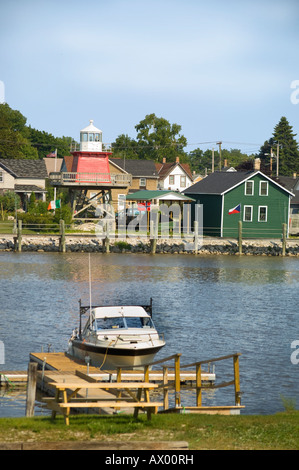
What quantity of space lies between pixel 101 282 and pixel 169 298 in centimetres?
740

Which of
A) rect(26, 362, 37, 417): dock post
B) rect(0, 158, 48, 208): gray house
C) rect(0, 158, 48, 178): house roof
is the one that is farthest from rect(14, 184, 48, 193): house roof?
rect(26, 362, 37, 417): dock post

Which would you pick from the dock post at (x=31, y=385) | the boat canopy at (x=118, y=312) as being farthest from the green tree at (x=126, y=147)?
the dock post at (x=31, y=385)

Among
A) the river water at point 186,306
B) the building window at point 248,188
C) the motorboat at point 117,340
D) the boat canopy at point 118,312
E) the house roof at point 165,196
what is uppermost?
the building window at point 248,188

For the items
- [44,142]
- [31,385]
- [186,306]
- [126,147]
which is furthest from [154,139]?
[31,385]

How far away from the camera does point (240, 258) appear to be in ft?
218

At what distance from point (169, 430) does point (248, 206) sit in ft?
198

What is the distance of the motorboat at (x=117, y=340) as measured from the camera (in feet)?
75.4

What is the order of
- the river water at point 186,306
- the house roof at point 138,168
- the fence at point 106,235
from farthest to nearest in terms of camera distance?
the house roof at point 138,168 < the fence at point 106,235 < the river water at point 186,306

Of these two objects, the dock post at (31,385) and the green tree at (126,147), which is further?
the green tree at (126,147)

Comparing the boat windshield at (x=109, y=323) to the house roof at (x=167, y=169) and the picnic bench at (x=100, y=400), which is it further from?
the house roof at (x=167, y=169)

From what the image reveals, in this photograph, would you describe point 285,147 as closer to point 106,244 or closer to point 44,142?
point 44,142

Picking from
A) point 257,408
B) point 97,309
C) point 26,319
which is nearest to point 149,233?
point 26,319

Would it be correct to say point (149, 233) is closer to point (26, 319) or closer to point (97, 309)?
point (26, 319)

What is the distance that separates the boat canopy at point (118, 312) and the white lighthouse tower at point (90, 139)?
4959 centimetres
